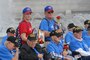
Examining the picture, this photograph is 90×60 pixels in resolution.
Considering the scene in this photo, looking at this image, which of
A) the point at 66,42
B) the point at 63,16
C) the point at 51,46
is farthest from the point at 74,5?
the point at 51,46

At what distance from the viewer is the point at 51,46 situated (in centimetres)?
852

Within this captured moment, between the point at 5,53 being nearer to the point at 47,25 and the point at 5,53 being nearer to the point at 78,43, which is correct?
the point at 47,25

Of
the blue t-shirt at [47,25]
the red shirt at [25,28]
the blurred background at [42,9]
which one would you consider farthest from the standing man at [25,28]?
the blurred background at [42,9]

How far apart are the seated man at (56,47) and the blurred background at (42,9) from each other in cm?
658

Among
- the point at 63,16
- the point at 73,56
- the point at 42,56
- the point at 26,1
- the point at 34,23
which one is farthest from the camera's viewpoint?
the point at 26,1

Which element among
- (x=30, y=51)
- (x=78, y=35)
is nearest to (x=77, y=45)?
(x=78, y=35)

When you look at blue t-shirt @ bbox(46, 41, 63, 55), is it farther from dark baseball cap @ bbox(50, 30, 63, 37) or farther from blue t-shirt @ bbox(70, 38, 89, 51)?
blue t-shirt @ bbox(70, 38, 89, 51)

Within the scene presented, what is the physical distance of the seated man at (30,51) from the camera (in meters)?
7.98

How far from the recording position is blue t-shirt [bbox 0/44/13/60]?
7.60 m

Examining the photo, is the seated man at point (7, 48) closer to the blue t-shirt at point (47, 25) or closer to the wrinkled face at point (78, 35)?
the blue t-shirt at point (47, 25)

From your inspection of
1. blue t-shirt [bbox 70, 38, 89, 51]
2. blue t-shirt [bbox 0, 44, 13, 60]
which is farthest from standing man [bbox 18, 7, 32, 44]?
blue t-shirt [bbox 70, 38, 89, 51]

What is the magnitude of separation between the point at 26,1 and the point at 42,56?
8.89 metres

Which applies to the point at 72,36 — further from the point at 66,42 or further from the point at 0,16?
the point at 0,16

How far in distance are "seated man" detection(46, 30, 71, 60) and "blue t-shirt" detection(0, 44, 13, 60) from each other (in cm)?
104
